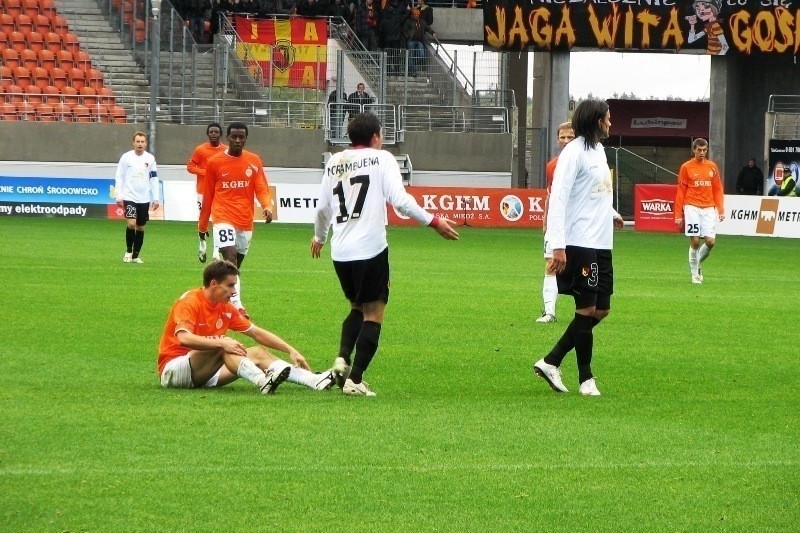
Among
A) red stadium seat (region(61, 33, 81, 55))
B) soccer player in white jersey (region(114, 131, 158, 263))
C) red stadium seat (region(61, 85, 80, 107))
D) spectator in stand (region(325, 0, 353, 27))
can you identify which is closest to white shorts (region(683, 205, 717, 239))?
soccer player in white jersey (region(114, 131, 158, 263))

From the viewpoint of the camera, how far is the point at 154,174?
78.5 ft

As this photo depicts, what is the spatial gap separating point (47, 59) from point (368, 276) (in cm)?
3584

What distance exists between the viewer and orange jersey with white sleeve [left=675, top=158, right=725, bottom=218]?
21.9 m

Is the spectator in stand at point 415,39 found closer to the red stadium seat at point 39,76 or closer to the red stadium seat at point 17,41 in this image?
the red stadium seat at point 39,76

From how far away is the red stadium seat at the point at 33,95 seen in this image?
42375 millimetres

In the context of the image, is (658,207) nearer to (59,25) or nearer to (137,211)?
(59,25)

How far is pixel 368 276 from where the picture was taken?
9773 millimetres

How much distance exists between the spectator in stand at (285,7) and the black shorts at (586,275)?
3830 cm

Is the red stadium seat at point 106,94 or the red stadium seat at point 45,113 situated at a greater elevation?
the red stadium seat at point 106,94

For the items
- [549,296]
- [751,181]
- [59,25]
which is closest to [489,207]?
[751,181]

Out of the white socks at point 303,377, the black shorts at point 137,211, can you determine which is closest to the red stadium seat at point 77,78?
the black shorts at point 137,211

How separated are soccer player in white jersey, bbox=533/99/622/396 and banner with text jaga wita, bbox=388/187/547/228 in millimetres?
Answer: 28014

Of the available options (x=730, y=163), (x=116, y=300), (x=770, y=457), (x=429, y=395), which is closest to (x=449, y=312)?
(x=116, y=300)

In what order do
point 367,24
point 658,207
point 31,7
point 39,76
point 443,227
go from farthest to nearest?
point 367,24 < point 31,7 < point 39,76 < point 658,207 < point 443,227
